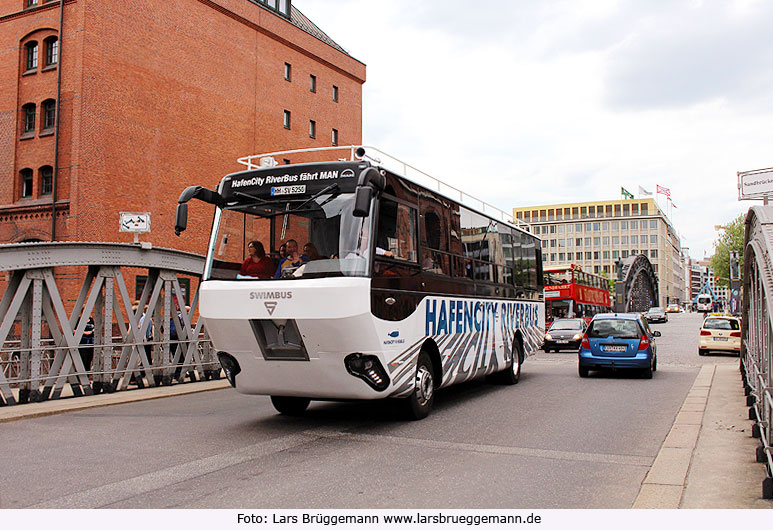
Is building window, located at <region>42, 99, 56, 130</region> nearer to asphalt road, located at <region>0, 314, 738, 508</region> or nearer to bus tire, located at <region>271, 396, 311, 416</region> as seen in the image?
asphalt road, located at <region>0, 314, 738, 508</region>

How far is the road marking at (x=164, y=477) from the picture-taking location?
18.7 feet

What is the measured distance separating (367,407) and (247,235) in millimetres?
3906

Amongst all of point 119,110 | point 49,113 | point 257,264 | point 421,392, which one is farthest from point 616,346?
point 49,113

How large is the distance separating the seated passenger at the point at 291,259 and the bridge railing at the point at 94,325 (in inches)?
209

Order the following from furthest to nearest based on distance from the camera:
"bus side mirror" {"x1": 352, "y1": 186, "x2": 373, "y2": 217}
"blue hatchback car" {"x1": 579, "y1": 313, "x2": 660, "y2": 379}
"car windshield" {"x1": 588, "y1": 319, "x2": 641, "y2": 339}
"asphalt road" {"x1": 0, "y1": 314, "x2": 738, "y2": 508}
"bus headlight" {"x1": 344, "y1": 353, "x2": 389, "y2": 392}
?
"car windshield" {"x1": 588, "y1": 319, "x2": 641, "y2": 339}, "blue hatchback car" {"x1": 579, "y1": 313, "x2": 660, "y2": 379}, "bus headlight" {"x1": 344, "y1": 353, "x2": 389, "y2": 392}, "bus side mirror" {"x1": 352, "y1": 186, "x2": 373, "y2": 217}, "asphalt road" {"x1": 0, "y1": 314, "x2": 738, "y2": 508}

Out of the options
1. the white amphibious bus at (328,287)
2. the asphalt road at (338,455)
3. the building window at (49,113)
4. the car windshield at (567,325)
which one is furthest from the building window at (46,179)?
the white amphibious bus at (328,287)

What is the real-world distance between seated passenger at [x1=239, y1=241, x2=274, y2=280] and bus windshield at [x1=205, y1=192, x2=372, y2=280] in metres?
0.05

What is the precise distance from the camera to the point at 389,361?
886 cm

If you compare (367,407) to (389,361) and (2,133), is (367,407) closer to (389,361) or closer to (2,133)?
(389,361)

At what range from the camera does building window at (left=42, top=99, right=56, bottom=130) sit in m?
29.2

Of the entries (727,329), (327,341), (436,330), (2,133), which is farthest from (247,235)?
(2,133)

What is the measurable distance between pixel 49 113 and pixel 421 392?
25.8 meters

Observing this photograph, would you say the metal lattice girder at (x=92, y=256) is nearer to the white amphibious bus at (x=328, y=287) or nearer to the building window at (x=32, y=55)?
the white amphibious bus at (x=328, y=287)

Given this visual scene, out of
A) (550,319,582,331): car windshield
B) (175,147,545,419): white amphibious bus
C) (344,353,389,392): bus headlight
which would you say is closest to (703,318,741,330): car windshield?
(550,319,582,331): car windshield
